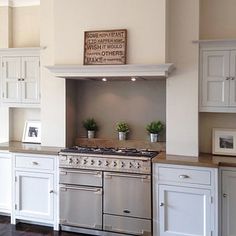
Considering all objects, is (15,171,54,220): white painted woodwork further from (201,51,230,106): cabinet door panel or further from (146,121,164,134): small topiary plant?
(201,51,230,106): cabinet door panel

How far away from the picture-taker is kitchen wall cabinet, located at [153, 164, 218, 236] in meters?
3.57

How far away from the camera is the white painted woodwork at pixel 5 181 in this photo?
14.5 ft

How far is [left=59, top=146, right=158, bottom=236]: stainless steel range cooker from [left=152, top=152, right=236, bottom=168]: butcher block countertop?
0.14m

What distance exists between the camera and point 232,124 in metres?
4.12

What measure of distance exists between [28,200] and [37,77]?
162 cm

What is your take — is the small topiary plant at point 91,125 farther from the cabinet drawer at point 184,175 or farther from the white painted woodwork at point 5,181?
the cabinet drawer at point 184,175

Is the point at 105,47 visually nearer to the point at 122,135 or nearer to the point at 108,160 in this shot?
the point at 122,135

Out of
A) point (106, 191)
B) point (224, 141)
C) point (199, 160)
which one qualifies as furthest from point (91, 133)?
point (224, 141)

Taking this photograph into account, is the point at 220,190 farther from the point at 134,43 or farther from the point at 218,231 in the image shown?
the point at 134,43

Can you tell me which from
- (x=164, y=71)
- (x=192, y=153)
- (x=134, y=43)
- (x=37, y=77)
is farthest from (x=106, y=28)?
(x=192, y=153)

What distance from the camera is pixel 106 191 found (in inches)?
154

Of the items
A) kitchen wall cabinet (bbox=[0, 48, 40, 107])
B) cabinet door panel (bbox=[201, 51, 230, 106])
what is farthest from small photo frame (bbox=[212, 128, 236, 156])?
kitchen wall cabinet (bbox=[0, 48, 40, 107])

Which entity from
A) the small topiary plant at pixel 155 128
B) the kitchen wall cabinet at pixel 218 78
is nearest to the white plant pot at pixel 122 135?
the small topiary plant at pixel 155 128

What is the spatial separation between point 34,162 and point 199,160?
1979 mm
